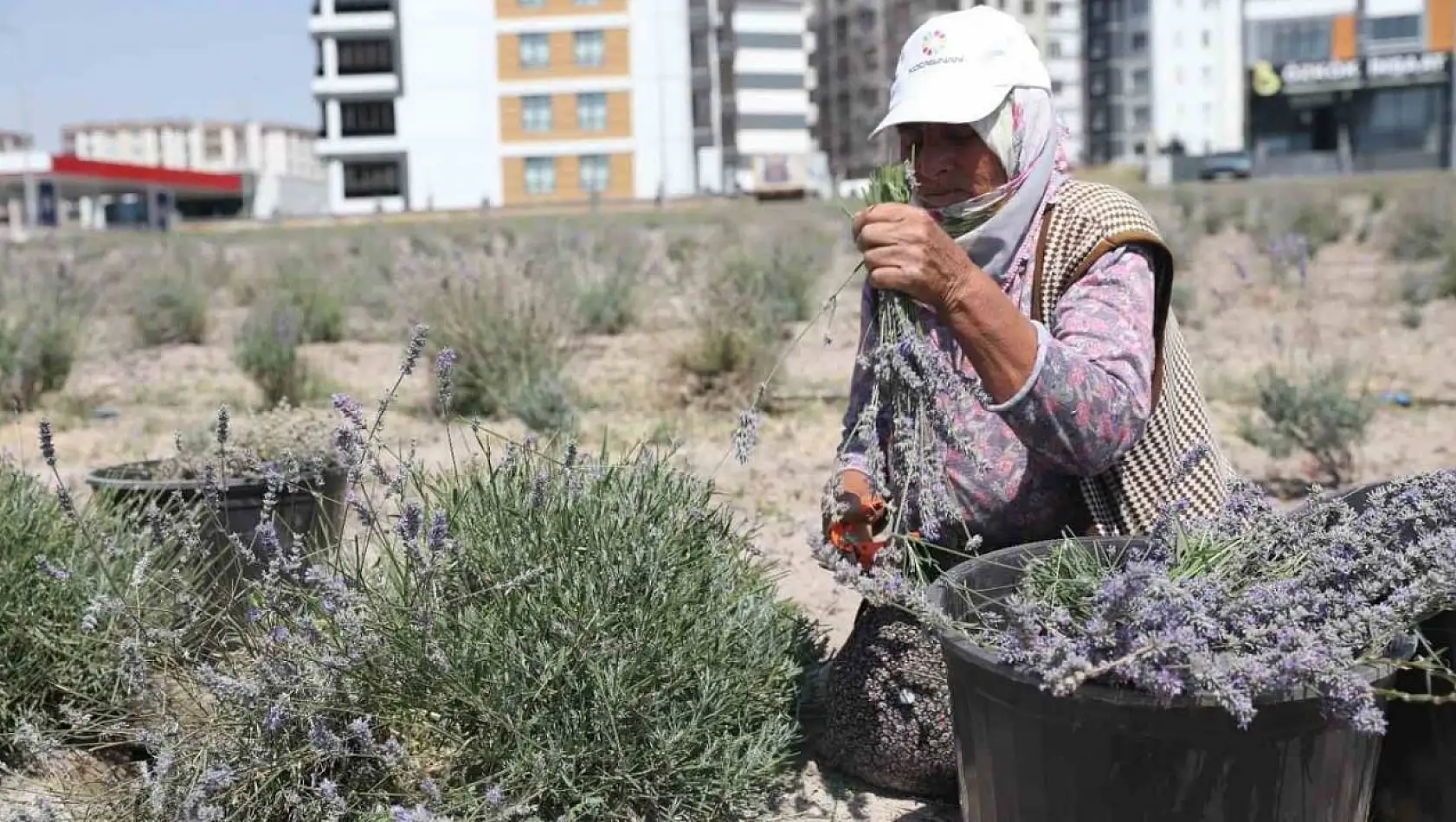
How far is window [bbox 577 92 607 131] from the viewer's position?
57.8 metres

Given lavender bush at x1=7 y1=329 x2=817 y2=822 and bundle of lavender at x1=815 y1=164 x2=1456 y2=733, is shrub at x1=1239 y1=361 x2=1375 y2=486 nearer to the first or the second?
bundle of lavender at x1=815 y1=164 x2=1456 y2=733

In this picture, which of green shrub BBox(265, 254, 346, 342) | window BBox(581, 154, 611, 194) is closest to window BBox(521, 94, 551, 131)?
window BBox(581, 154, 611, 194)

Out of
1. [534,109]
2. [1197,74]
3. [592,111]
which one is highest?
[1197,74]

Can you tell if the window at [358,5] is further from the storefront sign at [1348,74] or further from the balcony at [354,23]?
the storefront sign at [1348,74]

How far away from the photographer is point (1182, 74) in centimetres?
8069

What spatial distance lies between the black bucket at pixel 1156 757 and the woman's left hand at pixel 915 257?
0.54 m

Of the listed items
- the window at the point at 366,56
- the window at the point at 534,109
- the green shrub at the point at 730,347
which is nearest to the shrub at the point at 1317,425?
the green shrub at the point at 730,347

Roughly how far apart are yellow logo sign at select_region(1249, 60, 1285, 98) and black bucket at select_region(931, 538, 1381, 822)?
221 feet

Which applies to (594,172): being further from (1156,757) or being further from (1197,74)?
(1156,757)

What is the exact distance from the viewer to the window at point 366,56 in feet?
205

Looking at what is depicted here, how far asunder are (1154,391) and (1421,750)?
0.71 m

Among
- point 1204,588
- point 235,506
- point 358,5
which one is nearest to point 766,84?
point 358,5

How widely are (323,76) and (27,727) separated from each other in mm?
63962

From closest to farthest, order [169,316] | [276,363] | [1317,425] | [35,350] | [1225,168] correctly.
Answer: [1317,425]
[276,363]
[35,350]
[169,316]
[1225,168]
